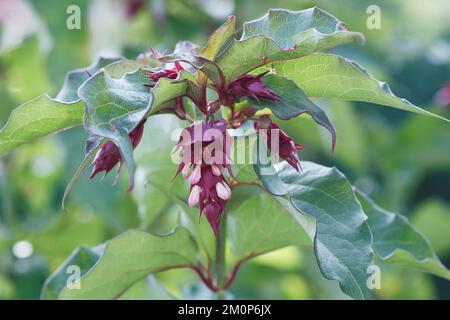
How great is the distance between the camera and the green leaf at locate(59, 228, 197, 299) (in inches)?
39.3

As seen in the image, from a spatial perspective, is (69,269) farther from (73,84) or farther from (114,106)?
(114,106)

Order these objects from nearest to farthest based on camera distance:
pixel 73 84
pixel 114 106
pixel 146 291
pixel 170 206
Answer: pixel 114 106, pixel 73 84, pixel 146 291, pixel 170 206

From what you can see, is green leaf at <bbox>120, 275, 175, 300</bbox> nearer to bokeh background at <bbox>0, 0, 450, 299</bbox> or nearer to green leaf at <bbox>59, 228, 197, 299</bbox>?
green leaf at <bbox>59, 228, 197, 299</bbox>

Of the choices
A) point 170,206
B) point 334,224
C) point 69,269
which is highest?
point 334,224

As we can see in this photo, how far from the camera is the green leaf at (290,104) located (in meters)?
0.83

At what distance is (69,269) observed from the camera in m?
1.11

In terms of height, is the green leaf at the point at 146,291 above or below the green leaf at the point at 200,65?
below

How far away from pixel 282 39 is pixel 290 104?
8 cm

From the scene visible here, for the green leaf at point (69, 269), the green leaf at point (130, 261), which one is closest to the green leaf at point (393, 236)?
the green leaf at point (130, 261)

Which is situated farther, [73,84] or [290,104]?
→ [73,84]

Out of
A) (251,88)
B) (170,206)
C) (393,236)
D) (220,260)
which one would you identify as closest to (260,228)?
(220,260)

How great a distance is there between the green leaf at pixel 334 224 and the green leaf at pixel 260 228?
12 centimetres

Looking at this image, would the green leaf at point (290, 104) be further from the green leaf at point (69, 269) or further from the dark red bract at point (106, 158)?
the green leaf at point (69, 269)
